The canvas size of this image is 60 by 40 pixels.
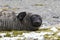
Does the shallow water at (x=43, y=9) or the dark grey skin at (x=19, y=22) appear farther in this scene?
the shallow water at (x=43, y=9)

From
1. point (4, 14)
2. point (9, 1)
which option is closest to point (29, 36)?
point (4, 14)

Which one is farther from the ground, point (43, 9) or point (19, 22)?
point (19, 22)

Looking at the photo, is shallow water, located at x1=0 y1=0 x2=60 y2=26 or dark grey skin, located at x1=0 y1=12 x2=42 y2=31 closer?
dark grey skin, located at x1=0 y1=12 x2=42 y2=31

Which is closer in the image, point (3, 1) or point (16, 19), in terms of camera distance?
point (16, 19)

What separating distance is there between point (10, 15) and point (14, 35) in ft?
4.20

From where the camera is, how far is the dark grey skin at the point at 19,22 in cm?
1060

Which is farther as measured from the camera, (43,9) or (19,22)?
(43,9)

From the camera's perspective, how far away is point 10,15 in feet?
35.7

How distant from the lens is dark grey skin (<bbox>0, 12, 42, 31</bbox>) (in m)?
10.6

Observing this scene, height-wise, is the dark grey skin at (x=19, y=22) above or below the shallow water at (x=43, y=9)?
above

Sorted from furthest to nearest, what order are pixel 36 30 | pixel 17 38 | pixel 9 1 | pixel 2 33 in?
pixel 9 1 < pixel 36 30 < pixel 2 33 < pixel 17 38

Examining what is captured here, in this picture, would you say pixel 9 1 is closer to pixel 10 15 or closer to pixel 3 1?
pixel 3 1

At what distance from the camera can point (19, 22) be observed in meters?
10.7

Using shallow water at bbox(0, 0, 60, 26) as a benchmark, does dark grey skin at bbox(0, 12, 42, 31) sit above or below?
above
